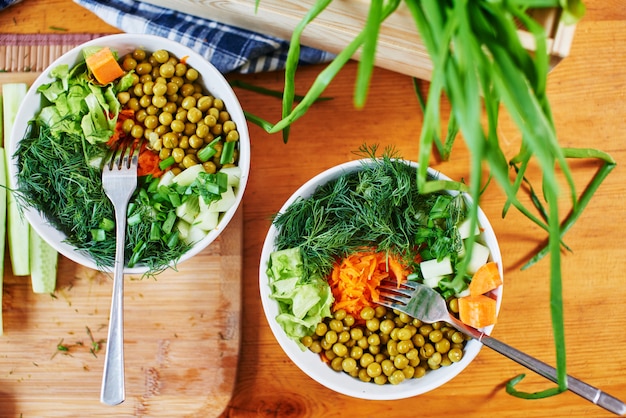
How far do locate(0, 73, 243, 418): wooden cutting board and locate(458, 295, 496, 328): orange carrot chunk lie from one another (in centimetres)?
60

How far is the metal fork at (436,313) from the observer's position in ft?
4.82

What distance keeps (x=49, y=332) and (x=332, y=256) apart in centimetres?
81

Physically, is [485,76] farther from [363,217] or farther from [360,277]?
[360,277]

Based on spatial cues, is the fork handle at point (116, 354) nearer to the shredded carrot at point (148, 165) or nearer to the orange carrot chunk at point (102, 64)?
the shredded carrot at point (148, 165)

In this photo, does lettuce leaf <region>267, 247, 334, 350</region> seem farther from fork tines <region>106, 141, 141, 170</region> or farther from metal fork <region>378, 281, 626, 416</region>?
fork tines <region>106, 141, 141, 170</region>

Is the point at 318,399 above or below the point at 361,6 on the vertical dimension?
below

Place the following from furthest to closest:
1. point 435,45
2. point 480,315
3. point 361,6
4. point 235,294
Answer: point 235,294, point 480,315, point 361,6, point 435,45

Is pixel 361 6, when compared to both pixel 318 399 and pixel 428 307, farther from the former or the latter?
pixel 318 399

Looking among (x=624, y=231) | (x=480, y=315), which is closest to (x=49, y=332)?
(x=480, y=315)

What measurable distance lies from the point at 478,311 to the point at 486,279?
0.26 feet

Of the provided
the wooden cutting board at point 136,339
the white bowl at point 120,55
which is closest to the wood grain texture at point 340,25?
the white bowl at point 120,55

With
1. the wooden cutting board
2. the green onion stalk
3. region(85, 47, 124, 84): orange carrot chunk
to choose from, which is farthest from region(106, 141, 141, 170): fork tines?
the green onion stalk

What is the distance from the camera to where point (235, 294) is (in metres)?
1.71

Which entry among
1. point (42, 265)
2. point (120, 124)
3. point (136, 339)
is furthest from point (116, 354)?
point (120, 124)
